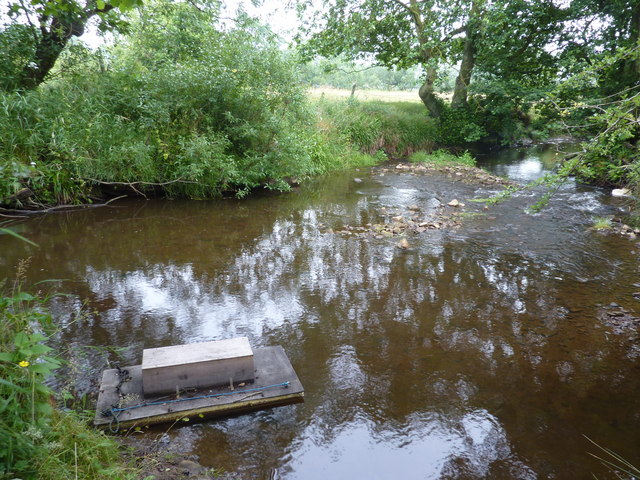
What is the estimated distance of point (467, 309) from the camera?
5.33 m

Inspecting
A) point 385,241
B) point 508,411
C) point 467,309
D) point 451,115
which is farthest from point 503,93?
point 508,411

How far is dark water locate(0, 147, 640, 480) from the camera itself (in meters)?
3.20

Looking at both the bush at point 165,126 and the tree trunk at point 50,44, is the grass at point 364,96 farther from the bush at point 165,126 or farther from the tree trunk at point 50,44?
the tree trunk at point 50,44

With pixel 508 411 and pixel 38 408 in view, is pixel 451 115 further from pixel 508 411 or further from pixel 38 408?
pixel 38 408

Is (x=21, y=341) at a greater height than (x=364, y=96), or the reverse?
(x=364, y=96)

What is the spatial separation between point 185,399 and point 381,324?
2.38 metres

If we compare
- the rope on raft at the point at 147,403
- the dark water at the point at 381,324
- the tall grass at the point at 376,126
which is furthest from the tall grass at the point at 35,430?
the tall grass at the point at 376,126

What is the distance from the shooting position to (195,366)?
3471mm

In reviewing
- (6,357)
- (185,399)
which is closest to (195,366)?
(185,399)

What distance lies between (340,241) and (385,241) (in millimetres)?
819

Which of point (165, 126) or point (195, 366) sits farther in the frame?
point (165, 126)

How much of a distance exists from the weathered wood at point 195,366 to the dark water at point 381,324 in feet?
1.13

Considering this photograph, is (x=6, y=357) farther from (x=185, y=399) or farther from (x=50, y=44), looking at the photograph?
(x=50, y=44)

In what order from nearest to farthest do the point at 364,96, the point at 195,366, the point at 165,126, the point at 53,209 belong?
the point at 195,366
the point at 53,209
the point at 165,126
the point at 364,96
